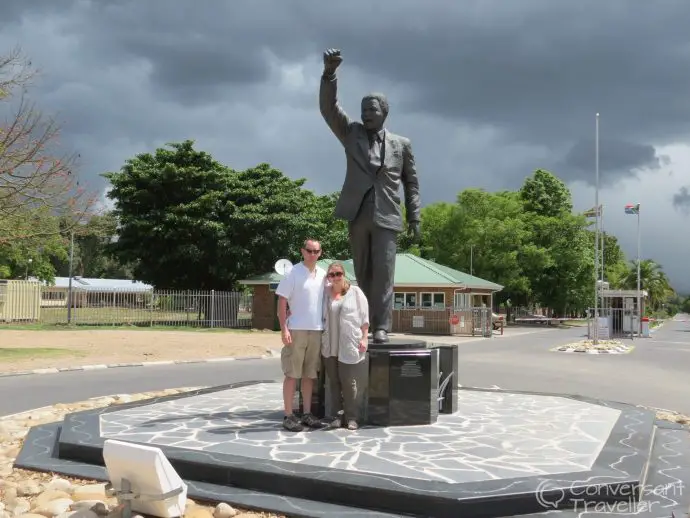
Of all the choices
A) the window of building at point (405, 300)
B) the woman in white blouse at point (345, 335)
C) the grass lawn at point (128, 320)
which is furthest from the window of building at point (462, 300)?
the woman in white blouse at point (345, 335)

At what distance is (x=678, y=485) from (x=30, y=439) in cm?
559

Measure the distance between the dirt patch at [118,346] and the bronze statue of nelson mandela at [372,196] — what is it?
9400mm

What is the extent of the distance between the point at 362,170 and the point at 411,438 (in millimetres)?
2954

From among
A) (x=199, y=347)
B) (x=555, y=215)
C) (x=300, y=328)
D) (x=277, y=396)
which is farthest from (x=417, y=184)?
(x=555, y=215)

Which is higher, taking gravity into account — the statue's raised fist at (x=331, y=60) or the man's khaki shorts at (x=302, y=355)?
the statue's raised fist at (x=331, y=60)

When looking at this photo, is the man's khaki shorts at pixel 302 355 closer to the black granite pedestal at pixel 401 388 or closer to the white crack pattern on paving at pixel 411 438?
the white crack pattern on paving at pixel 411 438

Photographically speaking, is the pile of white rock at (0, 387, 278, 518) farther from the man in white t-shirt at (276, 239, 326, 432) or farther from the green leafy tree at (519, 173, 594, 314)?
the green leafy tree at (519, 173, 594, 314)

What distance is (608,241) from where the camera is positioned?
70.1 metres

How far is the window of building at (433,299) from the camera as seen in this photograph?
109ft

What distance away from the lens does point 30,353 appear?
1652cm

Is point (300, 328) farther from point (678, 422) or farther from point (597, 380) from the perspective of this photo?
point (597, 380)

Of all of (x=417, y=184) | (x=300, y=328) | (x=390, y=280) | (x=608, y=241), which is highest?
(x=608, y=241)

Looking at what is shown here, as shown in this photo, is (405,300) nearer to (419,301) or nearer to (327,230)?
(419,301)

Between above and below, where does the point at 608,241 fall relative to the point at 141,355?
above
